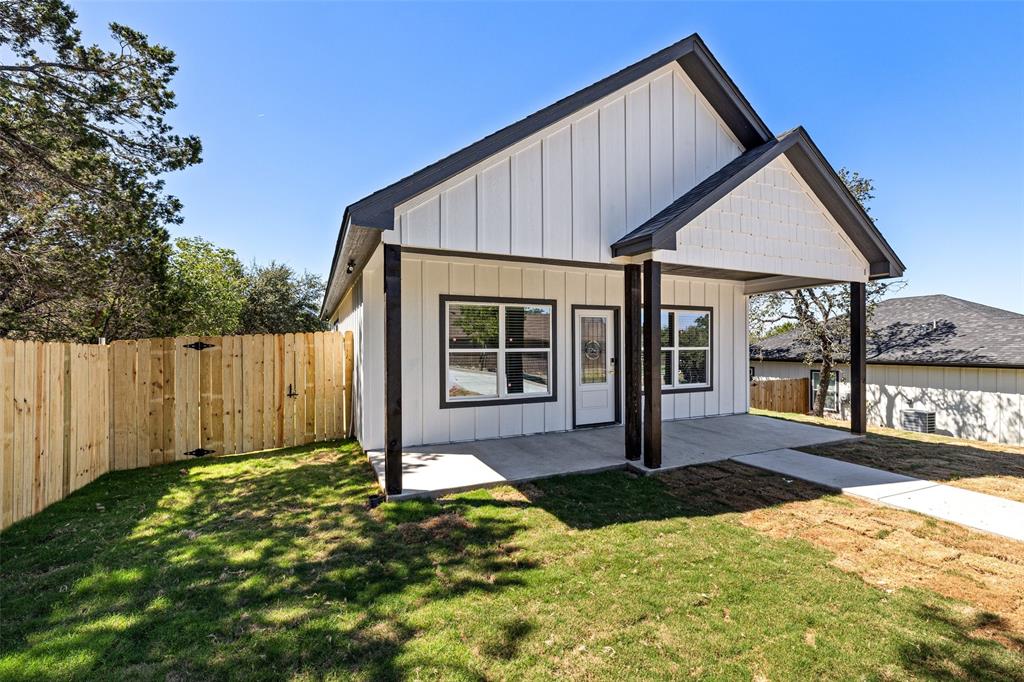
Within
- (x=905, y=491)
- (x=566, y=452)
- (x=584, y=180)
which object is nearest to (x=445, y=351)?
(x=566, y=452)

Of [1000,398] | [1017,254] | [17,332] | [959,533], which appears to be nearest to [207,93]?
[17,332]

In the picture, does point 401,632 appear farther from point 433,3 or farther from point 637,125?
point 433,3

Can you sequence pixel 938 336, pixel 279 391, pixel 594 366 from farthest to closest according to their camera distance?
pixel 938 336 → pixel 594 366 → pixel 279 391

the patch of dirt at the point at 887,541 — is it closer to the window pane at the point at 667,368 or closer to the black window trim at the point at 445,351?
the black window trim at the point at 445,351

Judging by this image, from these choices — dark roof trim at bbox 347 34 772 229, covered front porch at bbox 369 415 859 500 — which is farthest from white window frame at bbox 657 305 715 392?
dark roof trim at bbox 347 34 772 229

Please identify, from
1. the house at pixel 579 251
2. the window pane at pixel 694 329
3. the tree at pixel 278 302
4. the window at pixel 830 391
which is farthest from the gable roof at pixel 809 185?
the tree at pixel 278 302

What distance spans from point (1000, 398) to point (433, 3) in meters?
18.2

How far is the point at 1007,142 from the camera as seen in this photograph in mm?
12711

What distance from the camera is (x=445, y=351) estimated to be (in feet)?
23.6

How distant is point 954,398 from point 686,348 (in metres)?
11.3

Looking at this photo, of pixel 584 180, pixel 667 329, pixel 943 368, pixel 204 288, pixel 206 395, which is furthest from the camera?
pixel 204 288

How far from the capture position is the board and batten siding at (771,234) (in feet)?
Answer: 20.1

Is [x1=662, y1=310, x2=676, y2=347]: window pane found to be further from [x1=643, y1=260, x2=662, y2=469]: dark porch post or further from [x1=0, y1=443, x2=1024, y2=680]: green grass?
[x1=0, y1=443, x2=1024, y2=680]: green grass

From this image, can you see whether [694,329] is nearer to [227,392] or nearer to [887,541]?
[887,541]
